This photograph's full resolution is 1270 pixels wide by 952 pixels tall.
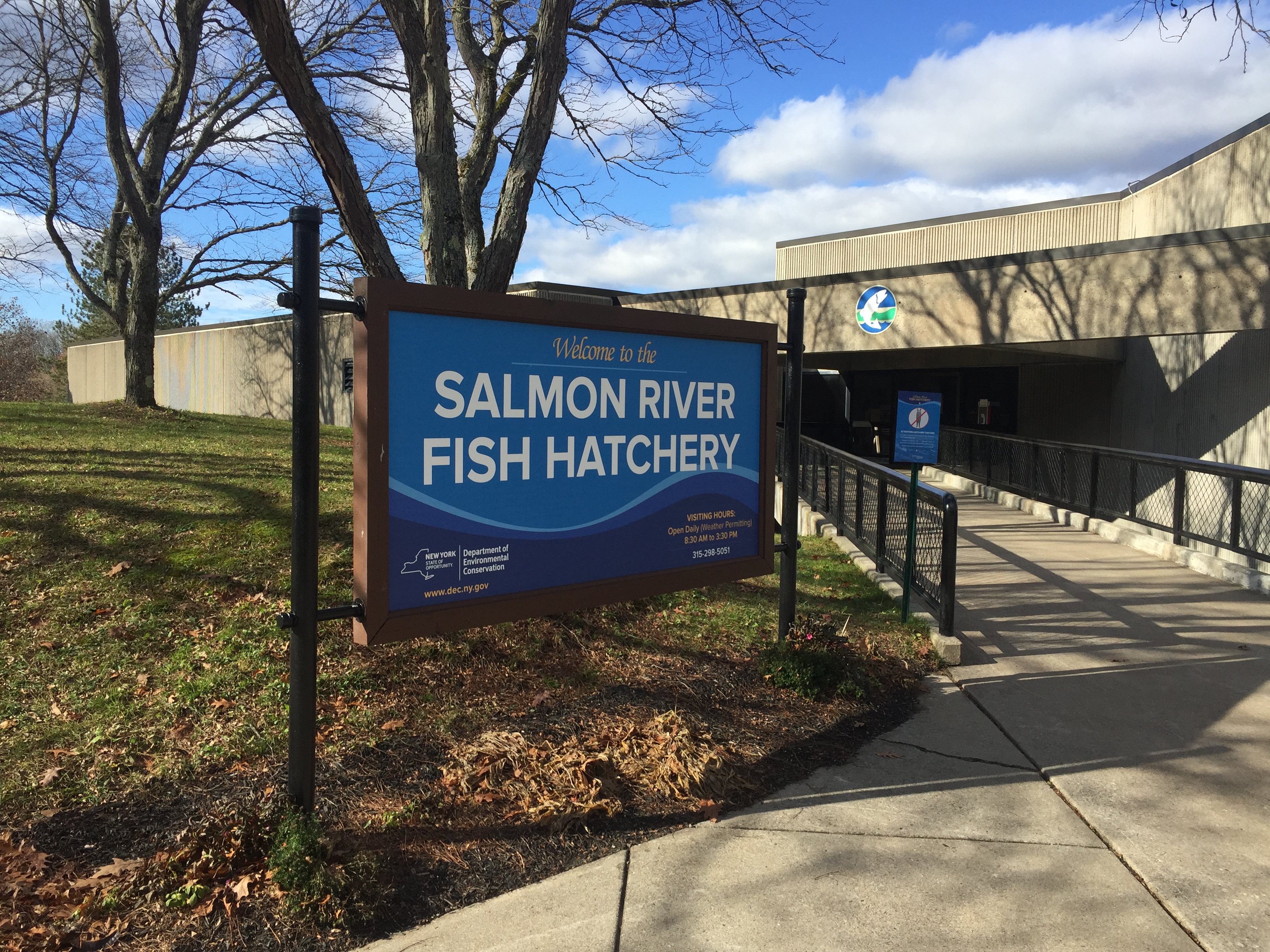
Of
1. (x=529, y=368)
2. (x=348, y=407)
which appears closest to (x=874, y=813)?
(x=529, y=368)

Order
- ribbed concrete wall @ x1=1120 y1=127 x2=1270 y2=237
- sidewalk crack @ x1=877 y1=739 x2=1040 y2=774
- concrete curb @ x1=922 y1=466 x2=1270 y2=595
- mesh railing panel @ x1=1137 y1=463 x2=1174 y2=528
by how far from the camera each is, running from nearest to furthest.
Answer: sidewalk crack @ x1=877 y1=739 x2=1040 y2=774 < concrete curb @ x1=922 y1=466 x2=1270 y2=595 < mesh railing panel @ x1=1137 y1=463 x2=1174 y2=528 < ribbed concrete wall @ x1=1120 y1=127 x2=1270 y2=237

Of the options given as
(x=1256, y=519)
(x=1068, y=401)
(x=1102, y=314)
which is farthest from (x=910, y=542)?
(x=1068, y=401)

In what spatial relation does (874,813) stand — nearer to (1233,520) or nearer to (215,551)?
(215,551)

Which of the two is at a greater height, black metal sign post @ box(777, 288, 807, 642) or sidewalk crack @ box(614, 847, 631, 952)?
black metal sign post @ box(777, 288, 807, 642)

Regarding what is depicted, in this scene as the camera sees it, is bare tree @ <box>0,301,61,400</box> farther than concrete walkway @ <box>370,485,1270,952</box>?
Yes

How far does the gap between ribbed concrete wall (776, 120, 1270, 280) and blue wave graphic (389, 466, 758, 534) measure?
13094 mm

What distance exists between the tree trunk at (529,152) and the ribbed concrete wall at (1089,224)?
11681 millimetres

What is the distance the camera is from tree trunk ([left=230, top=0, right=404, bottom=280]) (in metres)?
5.09

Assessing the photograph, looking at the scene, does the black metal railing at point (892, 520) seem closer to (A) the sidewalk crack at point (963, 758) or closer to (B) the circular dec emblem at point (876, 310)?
(A) the sidewalk crack at point (963, 758)

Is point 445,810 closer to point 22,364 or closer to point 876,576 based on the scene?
point 876,576

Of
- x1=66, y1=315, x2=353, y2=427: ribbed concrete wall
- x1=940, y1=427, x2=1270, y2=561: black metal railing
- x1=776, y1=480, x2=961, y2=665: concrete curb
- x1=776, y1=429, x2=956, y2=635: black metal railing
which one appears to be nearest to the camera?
x1=776, y1=480, x2=961, y2=665: concrete curb

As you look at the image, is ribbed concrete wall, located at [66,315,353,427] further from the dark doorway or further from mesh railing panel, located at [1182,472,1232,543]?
mesh railing panel, located at [1182,472,1232,543]

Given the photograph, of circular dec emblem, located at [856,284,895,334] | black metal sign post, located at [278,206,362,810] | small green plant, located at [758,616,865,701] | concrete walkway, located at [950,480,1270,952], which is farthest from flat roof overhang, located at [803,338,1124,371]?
black metal sign post, located at [278,206,362,810]

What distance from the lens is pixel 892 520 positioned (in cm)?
809
